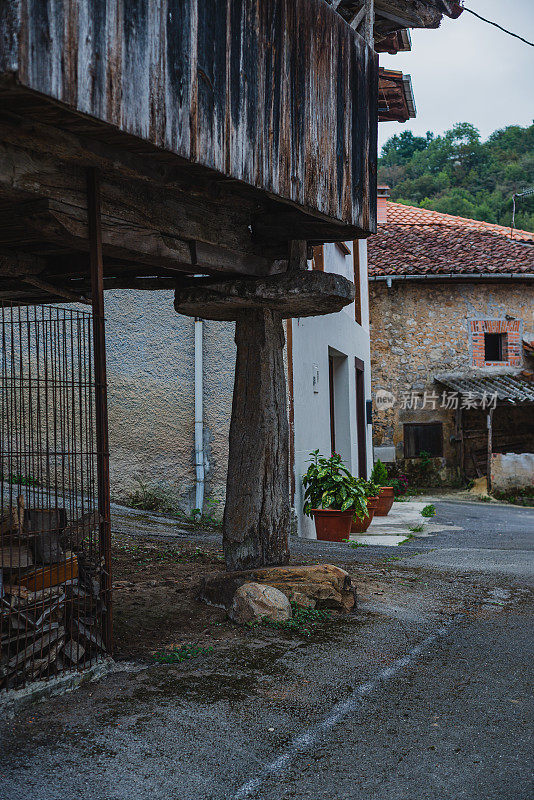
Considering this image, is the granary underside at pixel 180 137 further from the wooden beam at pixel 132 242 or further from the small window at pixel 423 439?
the small window at pixel 423 439

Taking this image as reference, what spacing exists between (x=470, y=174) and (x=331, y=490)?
34.2 metres

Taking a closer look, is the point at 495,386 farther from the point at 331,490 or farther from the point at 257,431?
the point at 257,431

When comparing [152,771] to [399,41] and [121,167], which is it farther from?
[399,41]

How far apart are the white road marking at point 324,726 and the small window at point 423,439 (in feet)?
47.0

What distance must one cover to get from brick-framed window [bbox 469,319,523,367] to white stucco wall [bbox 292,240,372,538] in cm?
557

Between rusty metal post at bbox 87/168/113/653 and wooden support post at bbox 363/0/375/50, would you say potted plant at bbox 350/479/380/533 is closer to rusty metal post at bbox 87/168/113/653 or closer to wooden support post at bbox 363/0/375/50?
wooden support post at bbox 363/0/375/50

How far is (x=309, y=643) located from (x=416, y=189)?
38099 mm

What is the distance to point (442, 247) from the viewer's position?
66.7 feet

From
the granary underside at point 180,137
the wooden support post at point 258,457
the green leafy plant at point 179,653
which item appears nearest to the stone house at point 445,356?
the wooden support post at point 258,457

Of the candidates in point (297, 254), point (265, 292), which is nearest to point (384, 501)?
point (297, 254)

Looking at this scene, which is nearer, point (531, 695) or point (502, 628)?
point (531, 695)

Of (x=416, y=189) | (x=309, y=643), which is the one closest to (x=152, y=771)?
(x=309, y=643)

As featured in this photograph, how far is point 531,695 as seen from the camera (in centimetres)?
408

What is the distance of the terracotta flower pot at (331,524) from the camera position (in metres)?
9.43
